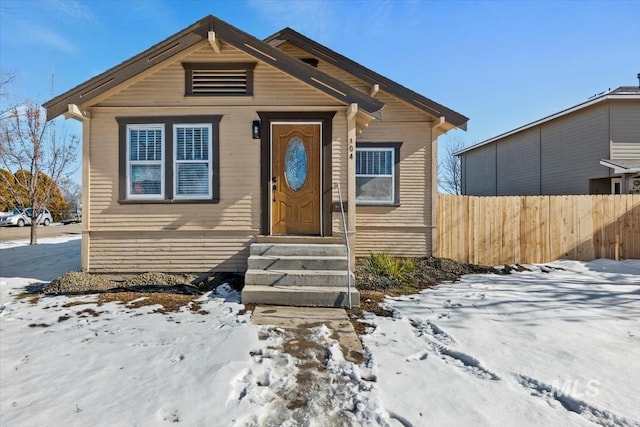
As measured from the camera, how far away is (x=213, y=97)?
668 cm

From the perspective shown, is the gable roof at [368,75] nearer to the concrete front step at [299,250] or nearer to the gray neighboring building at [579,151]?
the concrete front step at [299,250]

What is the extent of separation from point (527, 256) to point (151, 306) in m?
8.56

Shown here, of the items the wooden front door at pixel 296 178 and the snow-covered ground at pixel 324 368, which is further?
the wooden front door at pixel 296 178

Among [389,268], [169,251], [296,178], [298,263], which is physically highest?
[296,178]

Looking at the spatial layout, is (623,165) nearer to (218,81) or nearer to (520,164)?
(520,164)

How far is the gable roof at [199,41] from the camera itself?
6.11m

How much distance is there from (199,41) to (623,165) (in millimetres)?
13706

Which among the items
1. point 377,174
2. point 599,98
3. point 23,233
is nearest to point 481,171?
point 599,98

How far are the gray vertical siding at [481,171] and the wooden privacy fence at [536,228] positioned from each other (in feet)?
37.0

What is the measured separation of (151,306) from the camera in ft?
17.1

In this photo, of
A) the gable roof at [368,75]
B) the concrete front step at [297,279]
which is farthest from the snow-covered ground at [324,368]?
the gable roof at [368,75]

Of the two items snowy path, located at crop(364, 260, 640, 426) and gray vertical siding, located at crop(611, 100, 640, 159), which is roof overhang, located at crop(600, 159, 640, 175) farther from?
snowy path, located at crop(364, 260, 640, 426)

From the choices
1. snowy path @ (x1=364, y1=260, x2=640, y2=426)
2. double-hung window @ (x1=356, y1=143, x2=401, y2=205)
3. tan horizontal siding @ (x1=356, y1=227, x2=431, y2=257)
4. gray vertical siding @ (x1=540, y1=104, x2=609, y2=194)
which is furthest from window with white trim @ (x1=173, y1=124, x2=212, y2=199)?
gray vertical siding @ (x1=540, y1=104, x2=609, y2=194)

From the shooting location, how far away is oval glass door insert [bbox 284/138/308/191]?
22.6ft
